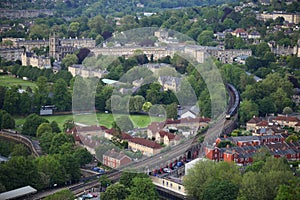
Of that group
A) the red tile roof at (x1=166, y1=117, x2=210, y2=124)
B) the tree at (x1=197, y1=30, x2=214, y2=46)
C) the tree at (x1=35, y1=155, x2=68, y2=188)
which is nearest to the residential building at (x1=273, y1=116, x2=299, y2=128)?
the red tile roof at (x1=166, y1=117, x2=210, y2=124)

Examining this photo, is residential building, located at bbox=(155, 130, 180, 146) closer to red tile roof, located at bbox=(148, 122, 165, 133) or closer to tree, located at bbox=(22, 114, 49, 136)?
red tile roof, located at bbox=(148, 122, 165, 133)

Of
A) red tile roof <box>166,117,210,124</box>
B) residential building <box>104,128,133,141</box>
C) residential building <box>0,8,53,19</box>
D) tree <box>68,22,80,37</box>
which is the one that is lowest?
residential building <box>0,8,53,19</box>

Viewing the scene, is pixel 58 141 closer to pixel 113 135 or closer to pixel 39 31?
pixel 113 135

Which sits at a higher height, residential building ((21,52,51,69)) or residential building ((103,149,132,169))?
residential building ((103,149,132,169))

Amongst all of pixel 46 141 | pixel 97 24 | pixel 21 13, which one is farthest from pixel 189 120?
pixel 21 13

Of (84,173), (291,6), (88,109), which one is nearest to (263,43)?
(291,6)
